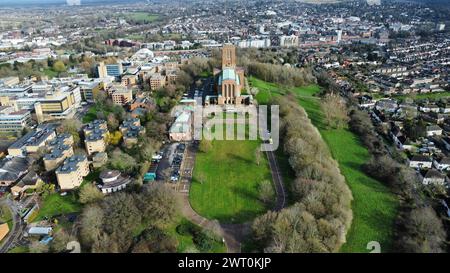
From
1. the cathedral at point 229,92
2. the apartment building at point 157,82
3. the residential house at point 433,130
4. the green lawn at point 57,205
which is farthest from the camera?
the apartment building at point 157,82

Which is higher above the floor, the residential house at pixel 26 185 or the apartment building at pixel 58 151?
the apartment building at pixel 58 151

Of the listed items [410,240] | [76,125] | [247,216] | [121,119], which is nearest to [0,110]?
[76,125]

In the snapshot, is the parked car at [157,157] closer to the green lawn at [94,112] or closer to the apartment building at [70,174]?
the apartment building at [70,174]

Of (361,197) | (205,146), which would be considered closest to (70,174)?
(205,146)

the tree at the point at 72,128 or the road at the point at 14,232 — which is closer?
the road at the point at 14,232

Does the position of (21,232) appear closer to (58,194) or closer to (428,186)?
(58,194)

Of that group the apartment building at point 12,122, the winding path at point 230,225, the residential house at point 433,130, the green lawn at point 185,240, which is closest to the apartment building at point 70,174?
the winding path at point 230,225
